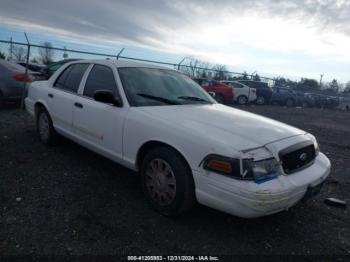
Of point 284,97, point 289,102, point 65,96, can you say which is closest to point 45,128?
point 65,96

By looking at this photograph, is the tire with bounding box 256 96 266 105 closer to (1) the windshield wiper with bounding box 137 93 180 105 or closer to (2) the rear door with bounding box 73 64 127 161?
(2) the rear door with bounding box 73 64 127 161

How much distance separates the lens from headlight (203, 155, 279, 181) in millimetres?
3006

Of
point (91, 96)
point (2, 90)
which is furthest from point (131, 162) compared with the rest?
point (2, 90)

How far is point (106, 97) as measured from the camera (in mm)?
3969

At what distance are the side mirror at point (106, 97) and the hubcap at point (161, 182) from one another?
92 centimetres

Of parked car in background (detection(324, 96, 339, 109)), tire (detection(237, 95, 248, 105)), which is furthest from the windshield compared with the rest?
parked car in background (detection(324, 96, 339, 109))

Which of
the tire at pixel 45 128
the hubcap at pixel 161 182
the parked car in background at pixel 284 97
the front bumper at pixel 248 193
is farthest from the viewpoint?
the parked car in background at pixel 284 97

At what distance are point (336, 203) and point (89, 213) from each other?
3085mm

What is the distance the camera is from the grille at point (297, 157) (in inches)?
129

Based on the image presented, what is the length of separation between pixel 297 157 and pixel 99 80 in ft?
9.01

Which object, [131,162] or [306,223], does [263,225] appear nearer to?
[306,223]

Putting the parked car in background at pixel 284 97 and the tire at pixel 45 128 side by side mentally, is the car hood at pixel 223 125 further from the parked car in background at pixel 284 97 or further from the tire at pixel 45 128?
the parked car in background at pixel 284 97

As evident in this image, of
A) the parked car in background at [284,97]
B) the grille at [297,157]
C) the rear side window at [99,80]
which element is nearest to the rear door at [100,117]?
the rear side window at [99,80]

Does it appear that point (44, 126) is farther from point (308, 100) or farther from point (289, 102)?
point (308, 100)
